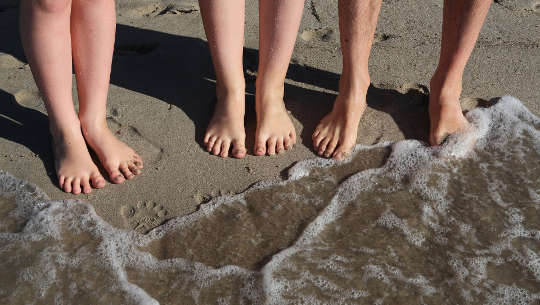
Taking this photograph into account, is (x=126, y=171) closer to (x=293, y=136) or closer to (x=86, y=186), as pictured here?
(x=86, y=186)

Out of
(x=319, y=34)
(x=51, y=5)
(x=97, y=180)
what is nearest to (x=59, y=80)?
(x=51, y=5)

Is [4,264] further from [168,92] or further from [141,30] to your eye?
[141,30]

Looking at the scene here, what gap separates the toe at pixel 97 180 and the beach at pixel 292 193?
0.08 ft

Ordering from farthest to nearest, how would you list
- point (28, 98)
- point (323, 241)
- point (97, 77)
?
point (28, 98) → point (97, 77) → point (323, 241)

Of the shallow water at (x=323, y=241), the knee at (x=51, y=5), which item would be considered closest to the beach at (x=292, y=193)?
the shallow water at (x=323, y=241)

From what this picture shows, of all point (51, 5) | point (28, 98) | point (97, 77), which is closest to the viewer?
point (51, 5)

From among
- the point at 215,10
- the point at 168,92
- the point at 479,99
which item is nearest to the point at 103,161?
the point at 168,92

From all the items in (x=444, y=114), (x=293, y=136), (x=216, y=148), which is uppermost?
(x=444, y=114)

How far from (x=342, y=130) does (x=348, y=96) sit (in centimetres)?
15

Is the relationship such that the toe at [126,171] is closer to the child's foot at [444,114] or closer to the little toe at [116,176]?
the little toe at [116,176]

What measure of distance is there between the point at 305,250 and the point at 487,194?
0.80 m

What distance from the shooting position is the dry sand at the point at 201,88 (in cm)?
222

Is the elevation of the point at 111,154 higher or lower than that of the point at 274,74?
lower

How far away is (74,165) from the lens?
2156 millimetres
